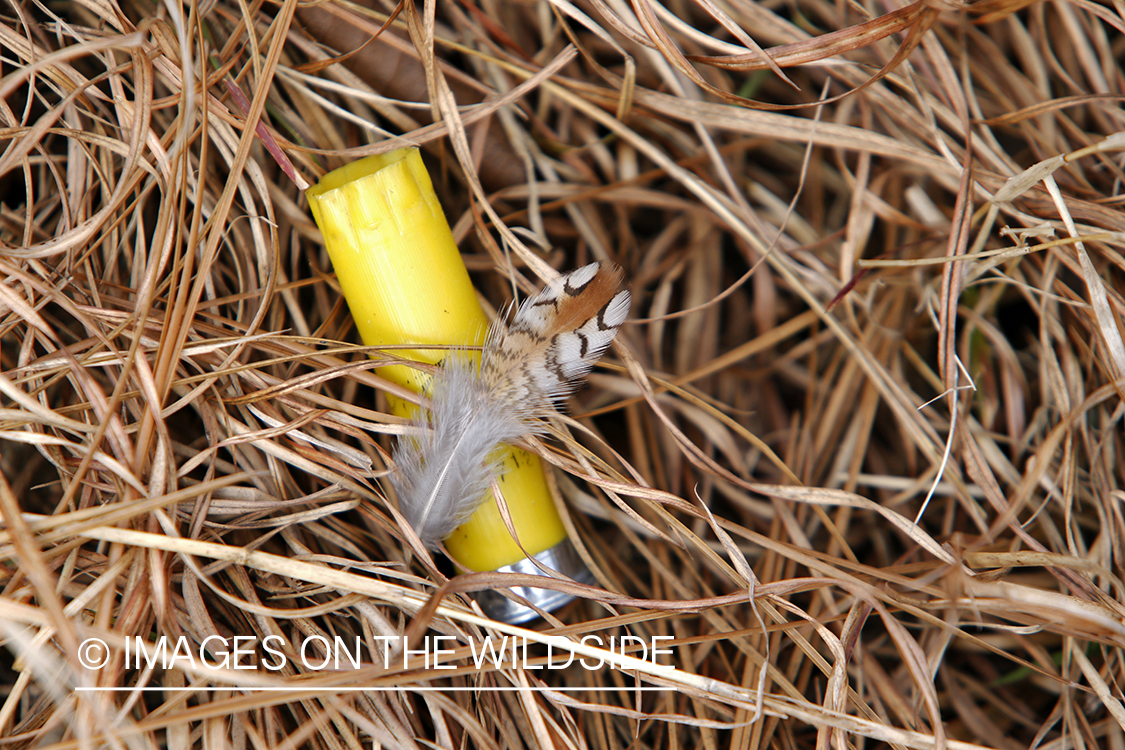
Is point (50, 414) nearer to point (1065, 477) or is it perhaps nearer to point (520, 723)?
point (520, 723)

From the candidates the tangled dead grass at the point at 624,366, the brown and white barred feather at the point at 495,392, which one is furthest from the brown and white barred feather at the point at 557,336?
the tangled dead grass at the point at 624,366

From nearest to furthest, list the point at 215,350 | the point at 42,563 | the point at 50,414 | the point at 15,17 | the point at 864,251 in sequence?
the point at 42,563 → the point at 50,414 → the point at 215,350 → the point at 15,17 → the point at 864,251

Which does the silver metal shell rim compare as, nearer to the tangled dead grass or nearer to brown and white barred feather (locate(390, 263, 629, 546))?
the tangled dead grass

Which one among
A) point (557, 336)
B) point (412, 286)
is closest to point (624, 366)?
point (557, 336)

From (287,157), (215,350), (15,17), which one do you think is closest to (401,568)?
(215,350)

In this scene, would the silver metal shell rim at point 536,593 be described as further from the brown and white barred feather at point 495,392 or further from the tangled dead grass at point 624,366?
the brown and white barred feather at point 495,392

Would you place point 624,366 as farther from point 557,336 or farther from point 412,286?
point 412,286

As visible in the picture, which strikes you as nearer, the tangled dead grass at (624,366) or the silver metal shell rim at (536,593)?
the tangled dead grass at (624,366)
